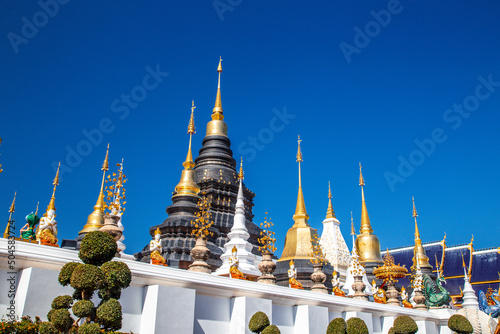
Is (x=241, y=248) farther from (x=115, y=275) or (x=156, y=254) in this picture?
(x=115, y=275)

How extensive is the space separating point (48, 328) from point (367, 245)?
96.2 ft

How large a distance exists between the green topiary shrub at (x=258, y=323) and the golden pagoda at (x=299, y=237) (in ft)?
Answer: 46.8

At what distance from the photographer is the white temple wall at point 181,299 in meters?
7.33

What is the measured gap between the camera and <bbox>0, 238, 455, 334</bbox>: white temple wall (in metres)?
7.33

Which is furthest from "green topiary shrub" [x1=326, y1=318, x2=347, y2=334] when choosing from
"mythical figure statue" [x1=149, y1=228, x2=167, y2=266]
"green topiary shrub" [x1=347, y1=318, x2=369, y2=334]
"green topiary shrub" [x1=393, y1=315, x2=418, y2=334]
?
"mythical figure statue" [x1=149, y1=228, x2=167, y2=266]

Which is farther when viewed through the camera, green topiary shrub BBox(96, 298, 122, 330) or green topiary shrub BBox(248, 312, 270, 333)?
green topiary shrub BBox(248, 312, 270, 333)

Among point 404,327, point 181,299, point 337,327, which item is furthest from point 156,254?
point 404,327

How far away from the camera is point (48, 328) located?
6.09 meters

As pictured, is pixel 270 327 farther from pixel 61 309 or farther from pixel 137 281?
pixel 61 309

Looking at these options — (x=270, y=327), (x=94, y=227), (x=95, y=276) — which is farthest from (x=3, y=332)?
(x=94, y=227)

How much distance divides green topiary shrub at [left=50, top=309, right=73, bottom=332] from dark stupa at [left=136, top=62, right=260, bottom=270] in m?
14.3

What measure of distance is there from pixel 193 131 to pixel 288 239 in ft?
27.1

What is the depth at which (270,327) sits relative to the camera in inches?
365

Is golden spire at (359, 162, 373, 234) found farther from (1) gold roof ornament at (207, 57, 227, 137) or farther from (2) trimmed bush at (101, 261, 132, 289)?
(2) trimmed bush at (101, 261, 132, 289)
